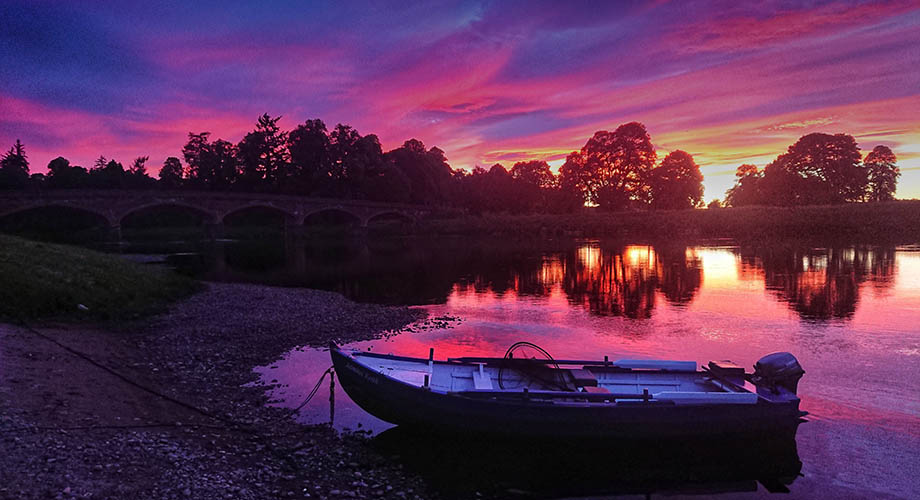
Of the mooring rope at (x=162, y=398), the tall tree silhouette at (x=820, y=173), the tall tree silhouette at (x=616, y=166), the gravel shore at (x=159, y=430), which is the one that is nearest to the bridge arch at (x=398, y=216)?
the tall tree silhouette at (x=616, y=166)

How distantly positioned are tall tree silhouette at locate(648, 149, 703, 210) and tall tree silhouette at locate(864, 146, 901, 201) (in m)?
35.0

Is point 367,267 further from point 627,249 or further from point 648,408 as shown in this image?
point 648,408

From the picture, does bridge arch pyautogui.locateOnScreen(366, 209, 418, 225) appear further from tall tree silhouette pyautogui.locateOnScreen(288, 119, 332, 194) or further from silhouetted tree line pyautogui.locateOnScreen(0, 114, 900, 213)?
tall tree silhouette pyautogui.locateOnScreen(288, 119, 332, 194)

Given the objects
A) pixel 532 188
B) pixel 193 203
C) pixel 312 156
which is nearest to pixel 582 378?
pixel 193 203

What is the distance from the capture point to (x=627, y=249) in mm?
64812

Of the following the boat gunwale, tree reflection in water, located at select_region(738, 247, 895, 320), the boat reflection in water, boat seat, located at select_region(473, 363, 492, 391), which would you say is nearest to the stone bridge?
tree reflection in water, located at select_region(738, 247, 895, 320)

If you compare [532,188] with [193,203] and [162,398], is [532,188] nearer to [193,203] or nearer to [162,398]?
[193,203]

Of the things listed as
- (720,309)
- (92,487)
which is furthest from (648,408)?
(720,309)

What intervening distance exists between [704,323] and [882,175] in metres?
113

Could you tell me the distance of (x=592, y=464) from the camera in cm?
1107

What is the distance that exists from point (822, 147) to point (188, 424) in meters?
116

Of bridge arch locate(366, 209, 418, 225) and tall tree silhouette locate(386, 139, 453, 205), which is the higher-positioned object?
tall tree silhouette locate(386, 139, 453, 205)

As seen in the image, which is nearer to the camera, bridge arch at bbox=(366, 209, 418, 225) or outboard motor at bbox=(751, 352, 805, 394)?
outboard motor at bbox=(751, 352, 805, 394)

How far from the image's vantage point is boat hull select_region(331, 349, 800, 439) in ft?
34.9
